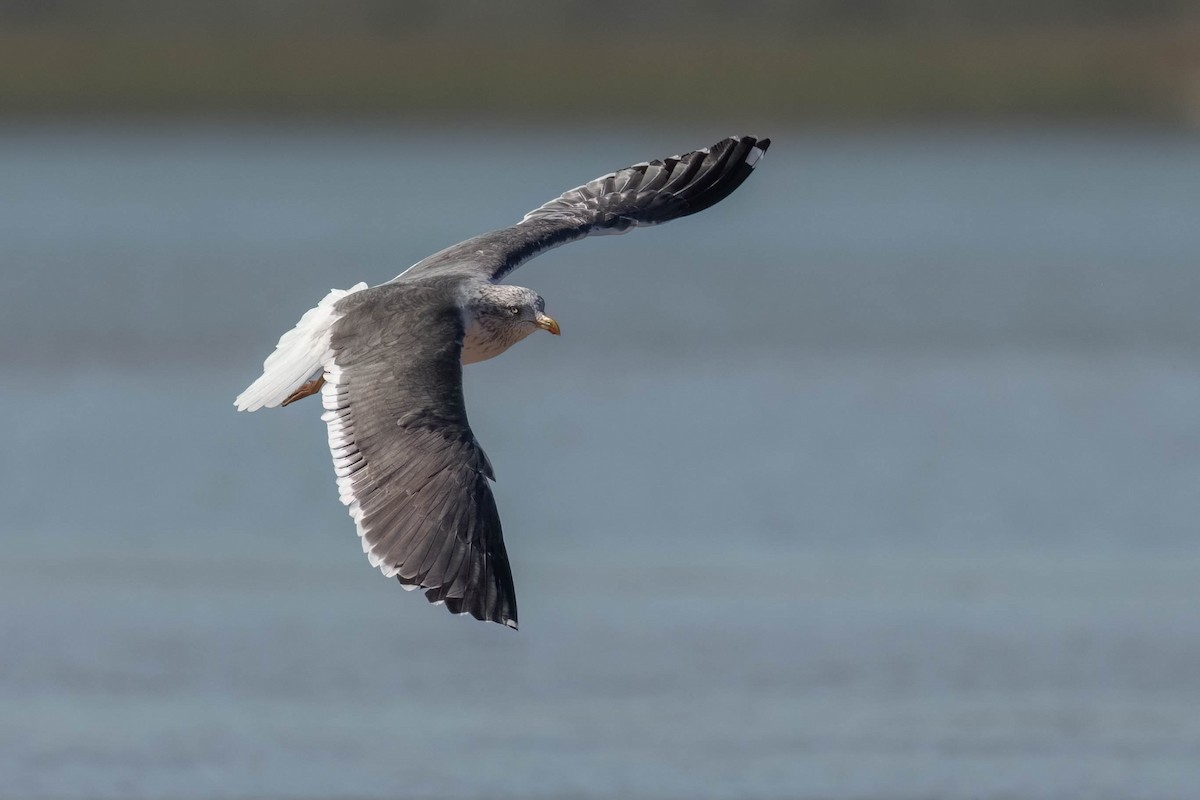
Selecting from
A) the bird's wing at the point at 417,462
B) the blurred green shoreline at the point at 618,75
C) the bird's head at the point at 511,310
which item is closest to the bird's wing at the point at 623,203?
the bird's head at the point at 511,310

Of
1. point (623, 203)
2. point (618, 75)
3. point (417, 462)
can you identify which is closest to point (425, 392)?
point (417, 462)

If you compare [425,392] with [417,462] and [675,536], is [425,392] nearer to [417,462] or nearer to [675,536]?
[417,462]

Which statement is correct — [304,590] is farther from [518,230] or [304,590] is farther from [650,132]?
[650,132]

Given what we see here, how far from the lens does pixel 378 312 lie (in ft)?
36.2

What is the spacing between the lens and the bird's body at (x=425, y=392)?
968cm

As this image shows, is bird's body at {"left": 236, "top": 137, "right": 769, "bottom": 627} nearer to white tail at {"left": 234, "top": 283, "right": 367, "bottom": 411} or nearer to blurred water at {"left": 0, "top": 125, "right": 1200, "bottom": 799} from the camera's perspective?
white tail at {"left": 234, "top": 283, "right": 367, "bottom": 411}

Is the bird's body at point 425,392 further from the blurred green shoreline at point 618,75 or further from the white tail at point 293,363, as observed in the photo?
the blurred green shoreline at point 618,75

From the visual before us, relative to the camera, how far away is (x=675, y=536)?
17.4m

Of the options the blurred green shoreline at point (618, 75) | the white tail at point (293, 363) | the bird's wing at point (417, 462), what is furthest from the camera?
the blurred green shoreline at point (618, 75)

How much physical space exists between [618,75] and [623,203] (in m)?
41.4

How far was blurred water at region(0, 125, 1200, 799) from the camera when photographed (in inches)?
496

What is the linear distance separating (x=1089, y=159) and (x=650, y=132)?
952 centimetres

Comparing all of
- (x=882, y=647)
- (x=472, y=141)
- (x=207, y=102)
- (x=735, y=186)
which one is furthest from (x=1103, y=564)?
(x=207, y=102)

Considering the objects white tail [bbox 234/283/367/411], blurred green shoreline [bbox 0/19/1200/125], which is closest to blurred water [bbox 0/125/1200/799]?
white tail [bbox 234/283/367/411]
